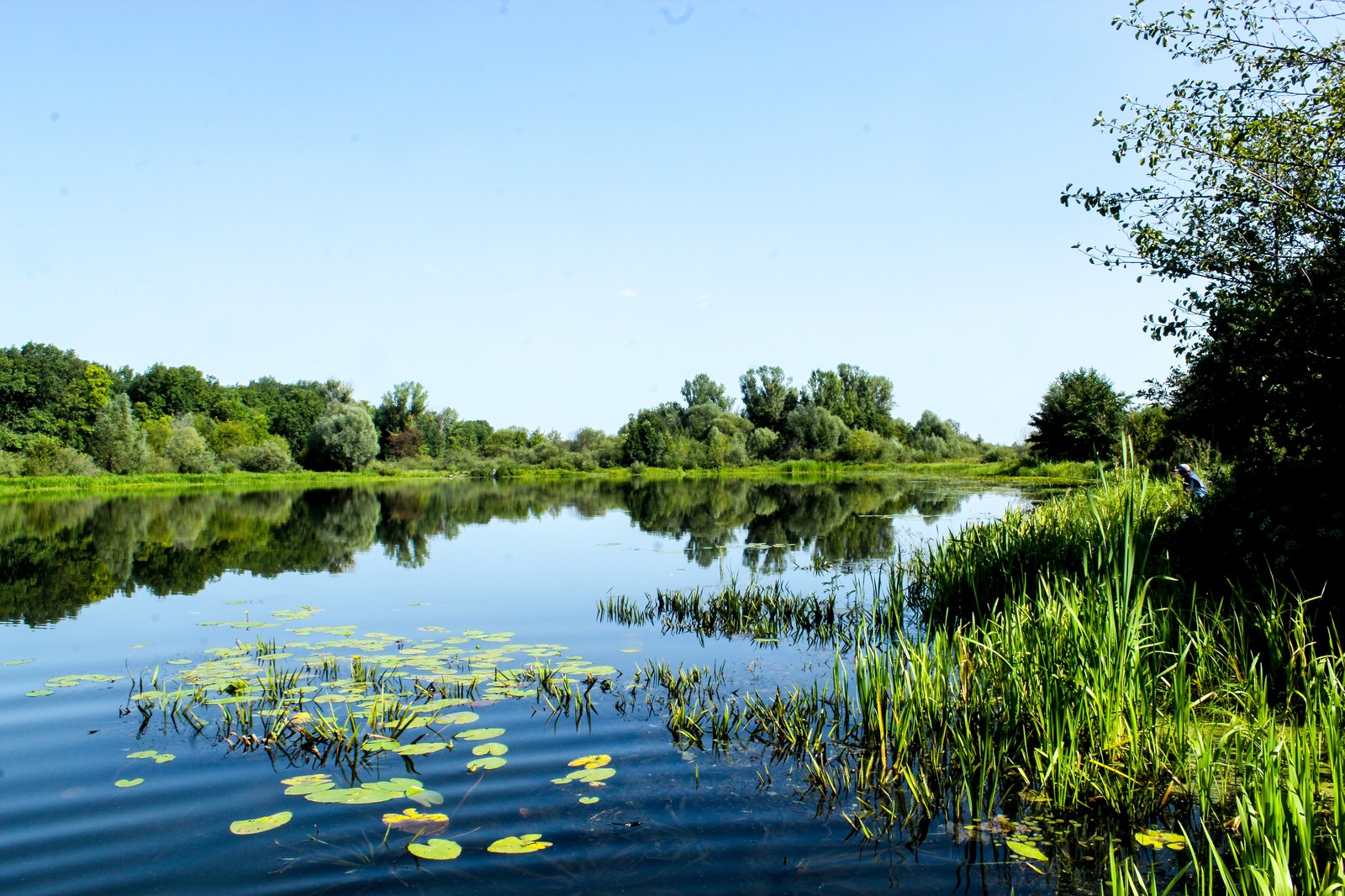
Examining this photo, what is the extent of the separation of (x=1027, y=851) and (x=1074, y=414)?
138 ft

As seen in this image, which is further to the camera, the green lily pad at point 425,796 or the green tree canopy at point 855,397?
the green tree canopy at point 855,397

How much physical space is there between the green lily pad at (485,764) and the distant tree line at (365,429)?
160 ft

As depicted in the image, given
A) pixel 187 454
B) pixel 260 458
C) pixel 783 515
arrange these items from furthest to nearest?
pixel 260 458, pixel 187 454, pixel 783 515

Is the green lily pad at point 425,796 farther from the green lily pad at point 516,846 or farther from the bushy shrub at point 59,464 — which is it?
the bushy shrub at point 59,464

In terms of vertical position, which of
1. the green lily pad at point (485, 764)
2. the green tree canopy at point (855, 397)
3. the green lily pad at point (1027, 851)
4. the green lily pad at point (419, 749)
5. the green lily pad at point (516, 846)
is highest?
the green tree canopy at point (855, 397)

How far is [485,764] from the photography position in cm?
548

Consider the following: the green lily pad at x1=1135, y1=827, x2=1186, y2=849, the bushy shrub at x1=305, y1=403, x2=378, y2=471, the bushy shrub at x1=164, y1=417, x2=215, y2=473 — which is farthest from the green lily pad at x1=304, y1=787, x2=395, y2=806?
the bushy shrub at x1=305, y1=403, x2=378, y2=471

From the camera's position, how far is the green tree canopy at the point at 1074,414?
131 ft

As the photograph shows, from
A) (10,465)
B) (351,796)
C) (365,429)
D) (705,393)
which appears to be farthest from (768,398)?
(351,796)

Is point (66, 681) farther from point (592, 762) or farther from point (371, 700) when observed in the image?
point (592, 762)

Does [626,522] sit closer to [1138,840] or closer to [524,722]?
[524,722]

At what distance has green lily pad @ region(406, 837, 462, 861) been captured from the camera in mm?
4230

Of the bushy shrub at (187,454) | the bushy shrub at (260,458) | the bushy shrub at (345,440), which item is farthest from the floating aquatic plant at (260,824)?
the bushy shrub at (345,440)

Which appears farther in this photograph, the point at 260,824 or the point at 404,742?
the point at 404,742
